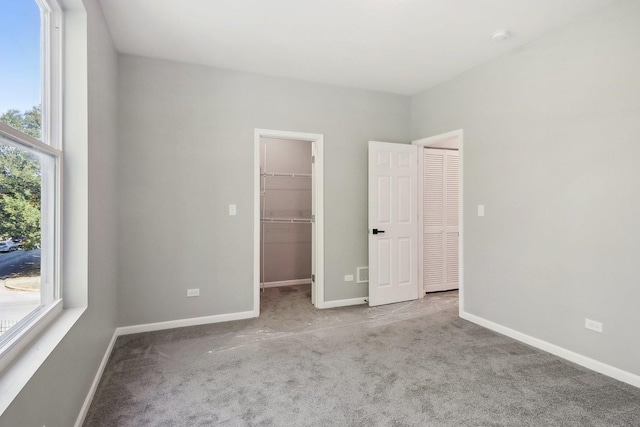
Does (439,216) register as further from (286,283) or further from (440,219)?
(286,283)

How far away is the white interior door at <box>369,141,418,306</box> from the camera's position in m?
4.10

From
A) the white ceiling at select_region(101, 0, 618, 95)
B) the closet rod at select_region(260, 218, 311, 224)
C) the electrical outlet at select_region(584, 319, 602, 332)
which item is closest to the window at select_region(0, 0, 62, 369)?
the white ceiling at select_region(101, 0, 618, 95)

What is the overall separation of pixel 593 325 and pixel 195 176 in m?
3.74

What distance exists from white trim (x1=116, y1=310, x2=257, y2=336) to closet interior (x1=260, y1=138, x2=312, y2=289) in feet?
4.57

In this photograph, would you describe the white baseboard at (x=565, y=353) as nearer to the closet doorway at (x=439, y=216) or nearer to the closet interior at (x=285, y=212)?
the closet doorway at (x=439, y=216)

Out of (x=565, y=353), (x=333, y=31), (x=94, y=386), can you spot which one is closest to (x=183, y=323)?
(x=94, y=386)

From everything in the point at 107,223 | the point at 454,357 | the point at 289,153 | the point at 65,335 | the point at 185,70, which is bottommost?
the point at 454,357

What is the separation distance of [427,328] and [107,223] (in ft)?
10.1

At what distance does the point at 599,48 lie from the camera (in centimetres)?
248

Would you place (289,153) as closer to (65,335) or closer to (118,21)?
→ (118,21)

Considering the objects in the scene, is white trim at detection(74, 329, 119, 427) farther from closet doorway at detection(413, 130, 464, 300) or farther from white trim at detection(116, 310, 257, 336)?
closet doorway at detection(413, 130, 464, 300)

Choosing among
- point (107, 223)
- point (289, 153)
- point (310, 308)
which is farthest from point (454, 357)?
point (289, 153)

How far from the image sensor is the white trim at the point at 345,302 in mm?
4012

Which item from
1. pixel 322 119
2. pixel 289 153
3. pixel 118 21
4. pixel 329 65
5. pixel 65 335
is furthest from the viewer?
pixel 289 153
